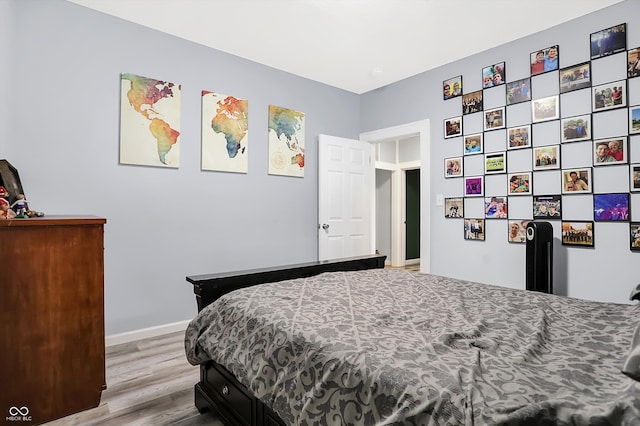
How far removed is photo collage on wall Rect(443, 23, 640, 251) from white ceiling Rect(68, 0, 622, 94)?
35 centimetres

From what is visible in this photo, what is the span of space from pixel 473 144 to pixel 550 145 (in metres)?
0.70

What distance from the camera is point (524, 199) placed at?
321 centimetres

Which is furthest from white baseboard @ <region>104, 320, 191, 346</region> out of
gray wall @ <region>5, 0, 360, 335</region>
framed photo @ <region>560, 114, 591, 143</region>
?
framed photo @ <region>560, 114, 591, 143</region>

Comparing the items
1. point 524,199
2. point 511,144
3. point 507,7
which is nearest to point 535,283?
point 524,199

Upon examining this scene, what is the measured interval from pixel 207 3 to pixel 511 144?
117 inches

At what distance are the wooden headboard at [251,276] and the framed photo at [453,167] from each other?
172cm

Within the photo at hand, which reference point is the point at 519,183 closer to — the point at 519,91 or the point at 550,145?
the point at 550,145

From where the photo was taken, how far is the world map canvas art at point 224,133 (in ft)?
11.2

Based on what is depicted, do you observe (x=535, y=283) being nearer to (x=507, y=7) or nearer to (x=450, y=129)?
(x=450, y=129)

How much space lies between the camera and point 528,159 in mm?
3180

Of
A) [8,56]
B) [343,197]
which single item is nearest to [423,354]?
[8,56]

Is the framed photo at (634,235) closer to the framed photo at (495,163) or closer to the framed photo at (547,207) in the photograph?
the framed photo at (547,207)
